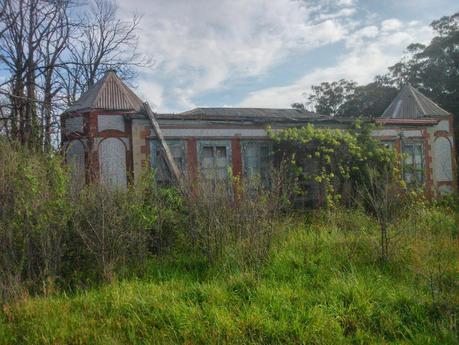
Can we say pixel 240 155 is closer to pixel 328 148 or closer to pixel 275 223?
pixel 328 148

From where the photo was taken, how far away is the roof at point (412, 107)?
59.5 ft

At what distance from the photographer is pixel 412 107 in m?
18.9

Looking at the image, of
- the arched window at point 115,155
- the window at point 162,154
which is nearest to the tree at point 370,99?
the window at point 162,154

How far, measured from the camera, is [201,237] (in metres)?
7.12

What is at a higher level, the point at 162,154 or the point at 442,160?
the point at 162,154

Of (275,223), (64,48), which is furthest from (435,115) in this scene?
(64,48)

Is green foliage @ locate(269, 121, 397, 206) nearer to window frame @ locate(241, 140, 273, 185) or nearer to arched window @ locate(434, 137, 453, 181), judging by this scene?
window frame @ locate(241, 140, 273, 185)

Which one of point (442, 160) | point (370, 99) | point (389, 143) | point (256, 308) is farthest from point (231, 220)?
point (370, 99)

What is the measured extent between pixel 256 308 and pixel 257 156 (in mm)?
8867

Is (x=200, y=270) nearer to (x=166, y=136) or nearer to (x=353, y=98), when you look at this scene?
(x=166, y=136)

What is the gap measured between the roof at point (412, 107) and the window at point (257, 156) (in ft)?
27.0

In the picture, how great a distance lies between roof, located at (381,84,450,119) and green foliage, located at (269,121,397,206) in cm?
577

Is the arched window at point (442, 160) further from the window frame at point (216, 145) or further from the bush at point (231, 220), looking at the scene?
the bush at point (231, 220)

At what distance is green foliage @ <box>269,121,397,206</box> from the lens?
1298 cm
